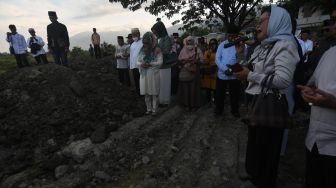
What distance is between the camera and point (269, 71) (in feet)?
8.40

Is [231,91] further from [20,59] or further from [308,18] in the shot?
[308,18]

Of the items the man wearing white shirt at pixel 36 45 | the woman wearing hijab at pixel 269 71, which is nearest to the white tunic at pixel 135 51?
the man wearing white shirt at pixel 36 45

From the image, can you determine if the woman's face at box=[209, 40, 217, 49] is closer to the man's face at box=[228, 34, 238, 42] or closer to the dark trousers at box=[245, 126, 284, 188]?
the man's face at box=[228, 34, 238, 42]

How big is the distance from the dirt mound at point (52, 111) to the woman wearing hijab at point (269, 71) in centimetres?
280

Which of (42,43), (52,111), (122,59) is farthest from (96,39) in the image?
(52,111)

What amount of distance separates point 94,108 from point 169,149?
2.91m

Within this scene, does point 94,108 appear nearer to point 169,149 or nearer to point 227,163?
point 169,149

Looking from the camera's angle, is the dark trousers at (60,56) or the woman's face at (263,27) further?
the dark trousers at (60,56)

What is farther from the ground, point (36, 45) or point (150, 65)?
point (36, 45)

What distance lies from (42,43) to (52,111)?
14.7ft

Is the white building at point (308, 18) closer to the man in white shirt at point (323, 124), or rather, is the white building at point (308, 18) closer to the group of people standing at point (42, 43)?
the group of people standing at point (42, 43)

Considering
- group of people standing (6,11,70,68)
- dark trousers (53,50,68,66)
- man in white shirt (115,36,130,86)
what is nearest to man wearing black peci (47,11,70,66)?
group of people standing (6,11,70,68)

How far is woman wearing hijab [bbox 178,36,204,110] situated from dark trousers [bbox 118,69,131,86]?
8.73 ft

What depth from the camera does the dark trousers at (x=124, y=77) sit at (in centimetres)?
870
